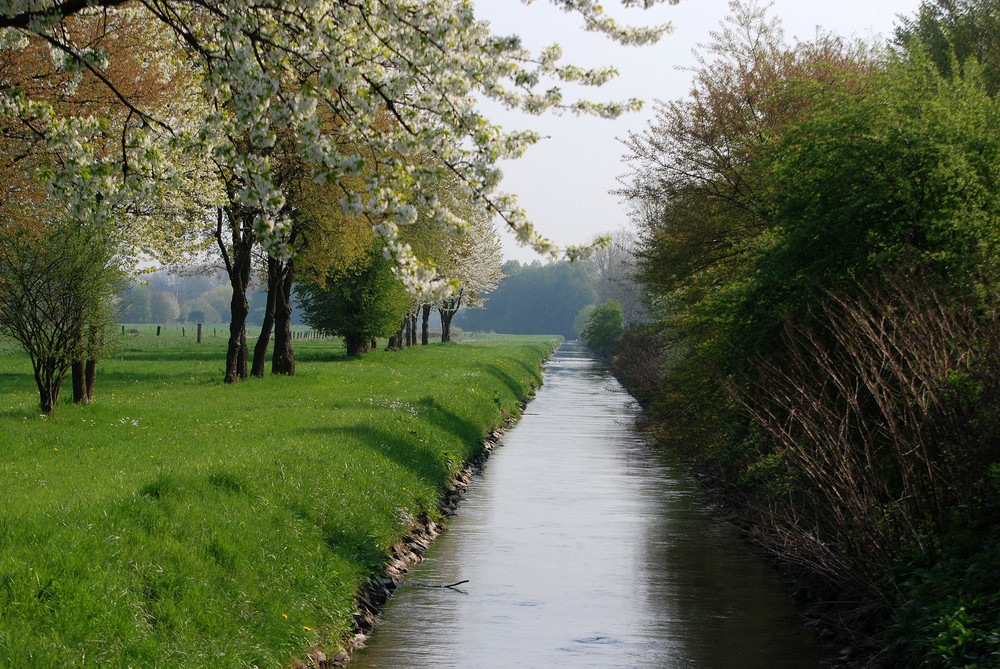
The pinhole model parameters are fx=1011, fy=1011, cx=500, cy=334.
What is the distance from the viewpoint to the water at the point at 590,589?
10.0m

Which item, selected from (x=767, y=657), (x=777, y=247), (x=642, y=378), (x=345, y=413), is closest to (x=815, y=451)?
(x=767, y=657)

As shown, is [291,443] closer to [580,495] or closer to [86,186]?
[580,495]

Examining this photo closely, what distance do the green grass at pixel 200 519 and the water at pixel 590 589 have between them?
85cm

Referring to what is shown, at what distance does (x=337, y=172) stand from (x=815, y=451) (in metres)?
6.35

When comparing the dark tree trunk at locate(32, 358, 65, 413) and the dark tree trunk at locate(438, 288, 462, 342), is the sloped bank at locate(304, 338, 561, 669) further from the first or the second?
the dark tree trunk at locate(438, 288, 462, 342)

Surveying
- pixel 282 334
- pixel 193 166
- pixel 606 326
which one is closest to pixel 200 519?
pixel 193 166

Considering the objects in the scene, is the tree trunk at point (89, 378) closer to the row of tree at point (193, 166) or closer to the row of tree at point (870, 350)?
the row of tree at point (193, 166)

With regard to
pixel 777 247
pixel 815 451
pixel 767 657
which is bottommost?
pixel 767 657

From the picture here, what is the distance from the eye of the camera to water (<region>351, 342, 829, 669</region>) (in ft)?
32.9

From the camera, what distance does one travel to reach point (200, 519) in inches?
413

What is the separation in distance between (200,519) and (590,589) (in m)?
4.81

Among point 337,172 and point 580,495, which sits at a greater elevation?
point 337,172

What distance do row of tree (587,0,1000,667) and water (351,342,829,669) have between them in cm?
86

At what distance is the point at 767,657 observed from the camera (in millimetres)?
10039
